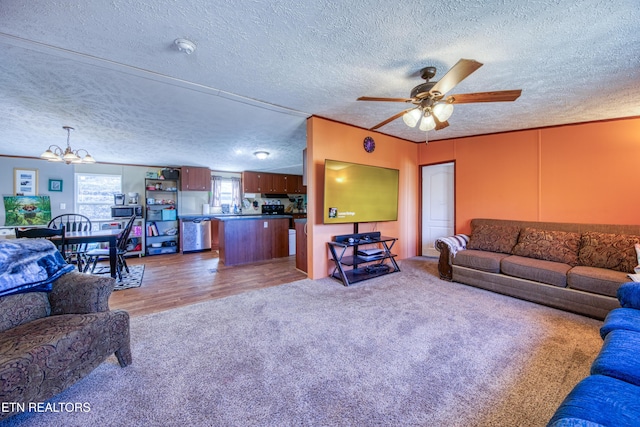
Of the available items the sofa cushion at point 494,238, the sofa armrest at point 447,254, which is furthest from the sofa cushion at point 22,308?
the sofa cushion at point 494,238

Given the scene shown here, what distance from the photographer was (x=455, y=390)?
58.8 inches

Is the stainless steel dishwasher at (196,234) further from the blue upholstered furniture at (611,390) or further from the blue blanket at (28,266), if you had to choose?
the blue upholstered furniture at (611,390)

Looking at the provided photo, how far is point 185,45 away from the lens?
72.9 inches

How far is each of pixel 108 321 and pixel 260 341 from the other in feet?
3.47

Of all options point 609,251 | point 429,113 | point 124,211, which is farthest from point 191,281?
point 609,251

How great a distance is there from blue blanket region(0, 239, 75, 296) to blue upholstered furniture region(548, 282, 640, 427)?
2877 mm

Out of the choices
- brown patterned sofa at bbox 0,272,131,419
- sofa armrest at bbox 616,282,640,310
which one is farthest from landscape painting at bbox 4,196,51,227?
sofa armrest at bbox 616,282,640,310

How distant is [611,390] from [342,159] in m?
3.36

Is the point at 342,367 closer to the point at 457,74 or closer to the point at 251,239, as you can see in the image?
the point at 457,74

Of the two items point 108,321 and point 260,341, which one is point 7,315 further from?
point 260,341

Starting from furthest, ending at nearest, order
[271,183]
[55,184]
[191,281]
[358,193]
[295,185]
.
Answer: [295,185] < [271,183] < [55,184] < [358,193] < [191,281]

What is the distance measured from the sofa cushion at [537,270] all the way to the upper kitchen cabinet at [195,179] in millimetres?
6844

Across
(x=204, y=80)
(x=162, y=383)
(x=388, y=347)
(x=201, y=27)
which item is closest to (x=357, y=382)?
(x=388, y=347)

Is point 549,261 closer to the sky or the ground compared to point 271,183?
closer to the ground
